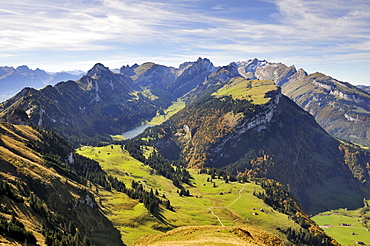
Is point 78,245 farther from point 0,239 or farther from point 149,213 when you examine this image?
point 149,213

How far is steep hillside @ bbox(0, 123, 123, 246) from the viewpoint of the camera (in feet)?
176

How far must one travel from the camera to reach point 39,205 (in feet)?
229

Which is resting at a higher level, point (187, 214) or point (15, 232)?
point (15, 232)

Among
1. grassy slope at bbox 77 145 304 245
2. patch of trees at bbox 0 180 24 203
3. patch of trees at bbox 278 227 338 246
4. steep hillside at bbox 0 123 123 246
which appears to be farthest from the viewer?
patch of trees at bbox 278 227 338 246

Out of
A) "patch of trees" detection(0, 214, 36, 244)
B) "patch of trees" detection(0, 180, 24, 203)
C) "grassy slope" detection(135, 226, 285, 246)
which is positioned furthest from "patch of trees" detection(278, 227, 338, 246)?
"patch of trees" detection(0, 214, 36, 244)

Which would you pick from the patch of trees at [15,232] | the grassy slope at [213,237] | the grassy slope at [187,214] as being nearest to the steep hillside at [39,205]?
the patch of trees at [15,232]

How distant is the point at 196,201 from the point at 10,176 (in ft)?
424

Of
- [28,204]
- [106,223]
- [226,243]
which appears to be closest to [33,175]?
[28,204]

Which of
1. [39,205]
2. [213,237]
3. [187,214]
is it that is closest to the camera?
[213,237]

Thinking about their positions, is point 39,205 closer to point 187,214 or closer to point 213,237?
point 213,237

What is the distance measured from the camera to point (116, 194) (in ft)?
469

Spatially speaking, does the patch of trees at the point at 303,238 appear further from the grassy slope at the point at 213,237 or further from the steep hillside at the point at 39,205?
the grassy slope at the point at 213,237

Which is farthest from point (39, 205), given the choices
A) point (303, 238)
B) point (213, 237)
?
point (303, 238)

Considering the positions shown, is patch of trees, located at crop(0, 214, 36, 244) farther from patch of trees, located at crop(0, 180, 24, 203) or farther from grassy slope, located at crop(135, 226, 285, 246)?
grassy slope, located at crop(135, 226, 285, 246)
